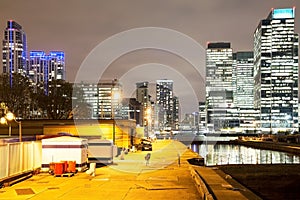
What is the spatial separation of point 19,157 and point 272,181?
28.4 meters

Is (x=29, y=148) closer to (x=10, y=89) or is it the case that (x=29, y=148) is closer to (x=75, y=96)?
(x=10, y=89)

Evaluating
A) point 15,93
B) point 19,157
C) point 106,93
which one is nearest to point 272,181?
point 19,157

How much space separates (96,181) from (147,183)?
3321mm

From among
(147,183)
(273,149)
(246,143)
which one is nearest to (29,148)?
(147,183)

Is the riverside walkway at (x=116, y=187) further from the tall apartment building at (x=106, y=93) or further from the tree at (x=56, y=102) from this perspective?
the tree at (x=56, y=102)

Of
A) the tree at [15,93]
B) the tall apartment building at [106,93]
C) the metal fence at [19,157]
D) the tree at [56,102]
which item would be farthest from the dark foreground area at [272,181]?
the tree at [56,102]

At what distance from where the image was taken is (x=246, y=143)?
158 m

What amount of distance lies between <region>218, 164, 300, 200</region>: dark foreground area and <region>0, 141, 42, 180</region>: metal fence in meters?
20.7

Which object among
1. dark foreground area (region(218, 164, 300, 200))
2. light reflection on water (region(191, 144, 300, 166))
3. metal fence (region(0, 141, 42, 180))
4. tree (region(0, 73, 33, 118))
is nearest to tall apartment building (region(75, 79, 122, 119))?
tree (region(0, 73, 33, 118))

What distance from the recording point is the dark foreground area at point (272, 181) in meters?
39.3

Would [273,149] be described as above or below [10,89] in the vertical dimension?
below

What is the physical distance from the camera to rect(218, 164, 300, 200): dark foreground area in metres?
39.3

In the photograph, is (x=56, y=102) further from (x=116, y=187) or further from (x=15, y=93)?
(x=116, y=187)

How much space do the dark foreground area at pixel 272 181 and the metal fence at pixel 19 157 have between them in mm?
20677
